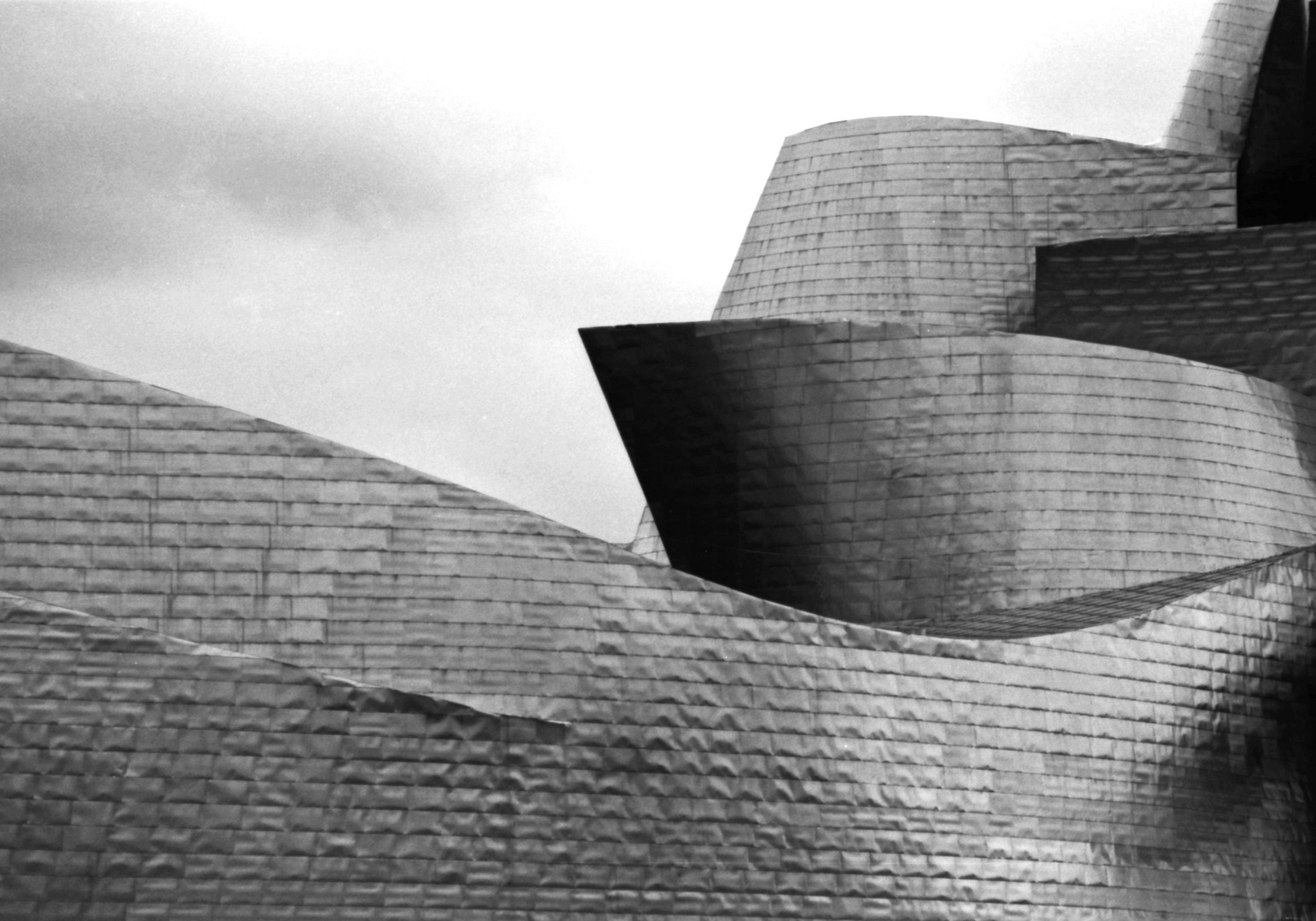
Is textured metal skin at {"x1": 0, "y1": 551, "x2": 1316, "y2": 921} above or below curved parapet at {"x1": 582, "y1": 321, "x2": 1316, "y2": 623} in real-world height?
below

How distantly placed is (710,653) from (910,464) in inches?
147

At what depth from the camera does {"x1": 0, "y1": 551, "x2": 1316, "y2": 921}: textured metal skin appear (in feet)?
56.5

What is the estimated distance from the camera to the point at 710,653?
1838 centimetres

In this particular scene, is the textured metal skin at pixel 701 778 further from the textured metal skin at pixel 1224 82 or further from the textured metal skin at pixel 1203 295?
the textured metal skin at pixel 1224 82

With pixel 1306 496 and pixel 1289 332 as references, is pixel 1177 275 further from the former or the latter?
pixel 1306 496

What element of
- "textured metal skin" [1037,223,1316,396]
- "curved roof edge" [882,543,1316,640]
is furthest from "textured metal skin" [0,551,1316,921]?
"textured metal skin" [1037,223,1316,396]

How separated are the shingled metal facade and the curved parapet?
0.03m

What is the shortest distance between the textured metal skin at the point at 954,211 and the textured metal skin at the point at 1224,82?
4.00 ft

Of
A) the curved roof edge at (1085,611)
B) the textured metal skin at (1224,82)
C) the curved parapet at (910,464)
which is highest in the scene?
the textured metal skin at (1224,82)

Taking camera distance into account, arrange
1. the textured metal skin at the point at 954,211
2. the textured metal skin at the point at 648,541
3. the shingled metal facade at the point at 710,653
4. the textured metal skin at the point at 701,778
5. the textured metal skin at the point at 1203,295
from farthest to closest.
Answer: the textured metal skin at the point at 648,541
the textured metal skin at the point at 954,211
the textured metal skin at the point at 1203,295
the shingled metal facade at the point at 710,653
the textured metal skin at the point at 701,778

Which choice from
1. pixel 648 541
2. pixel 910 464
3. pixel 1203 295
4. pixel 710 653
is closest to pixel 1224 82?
pixel 1203 295

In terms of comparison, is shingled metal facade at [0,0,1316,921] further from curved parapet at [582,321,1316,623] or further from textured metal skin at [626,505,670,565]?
textured metal skin at [626,505,670,565]

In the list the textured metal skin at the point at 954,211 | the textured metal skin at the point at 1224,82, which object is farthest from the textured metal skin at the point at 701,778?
the textured metal skin at the point at 1224,82

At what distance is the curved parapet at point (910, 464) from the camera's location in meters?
20.9
